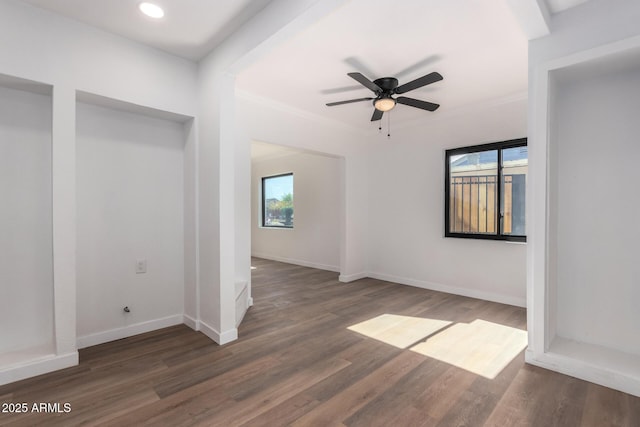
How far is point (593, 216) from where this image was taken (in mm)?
2453

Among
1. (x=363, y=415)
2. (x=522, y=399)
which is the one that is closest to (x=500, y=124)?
(x=522, y=399)

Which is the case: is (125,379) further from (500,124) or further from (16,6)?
(500,124)

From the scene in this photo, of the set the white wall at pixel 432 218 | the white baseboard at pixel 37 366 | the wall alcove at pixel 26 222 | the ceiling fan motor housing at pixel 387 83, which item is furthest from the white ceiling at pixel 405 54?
the white baseboard at pixel 37 366

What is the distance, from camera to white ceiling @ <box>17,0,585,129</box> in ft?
7.23

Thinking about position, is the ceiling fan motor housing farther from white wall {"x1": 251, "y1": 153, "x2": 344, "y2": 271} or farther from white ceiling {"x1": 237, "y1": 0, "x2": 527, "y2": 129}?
white wall {"x1": 251, "y1": 153, "x2": 344, "y2": 271}

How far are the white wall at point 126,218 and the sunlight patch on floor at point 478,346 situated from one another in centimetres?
252

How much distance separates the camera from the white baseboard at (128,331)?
8.60 ft

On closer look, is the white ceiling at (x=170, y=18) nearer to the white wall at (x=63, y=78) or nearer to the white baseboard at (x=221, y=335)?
the white wall at (x=63, y=78)

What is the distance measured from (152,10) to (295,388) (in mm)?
2849

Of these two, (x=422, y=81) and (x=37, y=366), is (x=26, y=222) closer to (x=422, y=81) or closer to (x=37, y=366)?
(x=37, y=366)

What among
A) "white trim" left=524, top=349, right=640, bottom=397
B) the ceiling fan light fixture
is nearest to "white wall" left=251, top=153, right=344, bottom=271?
the ceiling fan light fixture

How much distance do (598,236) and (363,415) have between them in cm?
230

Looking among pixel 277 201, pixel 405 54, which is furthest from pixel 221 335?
pixel 277 201

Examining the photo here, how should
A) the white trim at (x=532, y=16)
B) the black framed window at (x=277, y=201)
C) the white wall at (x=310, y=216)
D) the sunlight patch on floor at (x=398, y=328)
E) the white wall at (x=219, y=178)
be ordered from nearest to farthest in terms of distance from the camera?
the white trim at (x=532, y=16), the white wall at (x=219, y=178), the sunlight patch on floor at (x=398, y=328), the white wall at (x=310, y=216), the black framed window at (x=277, y=201)
